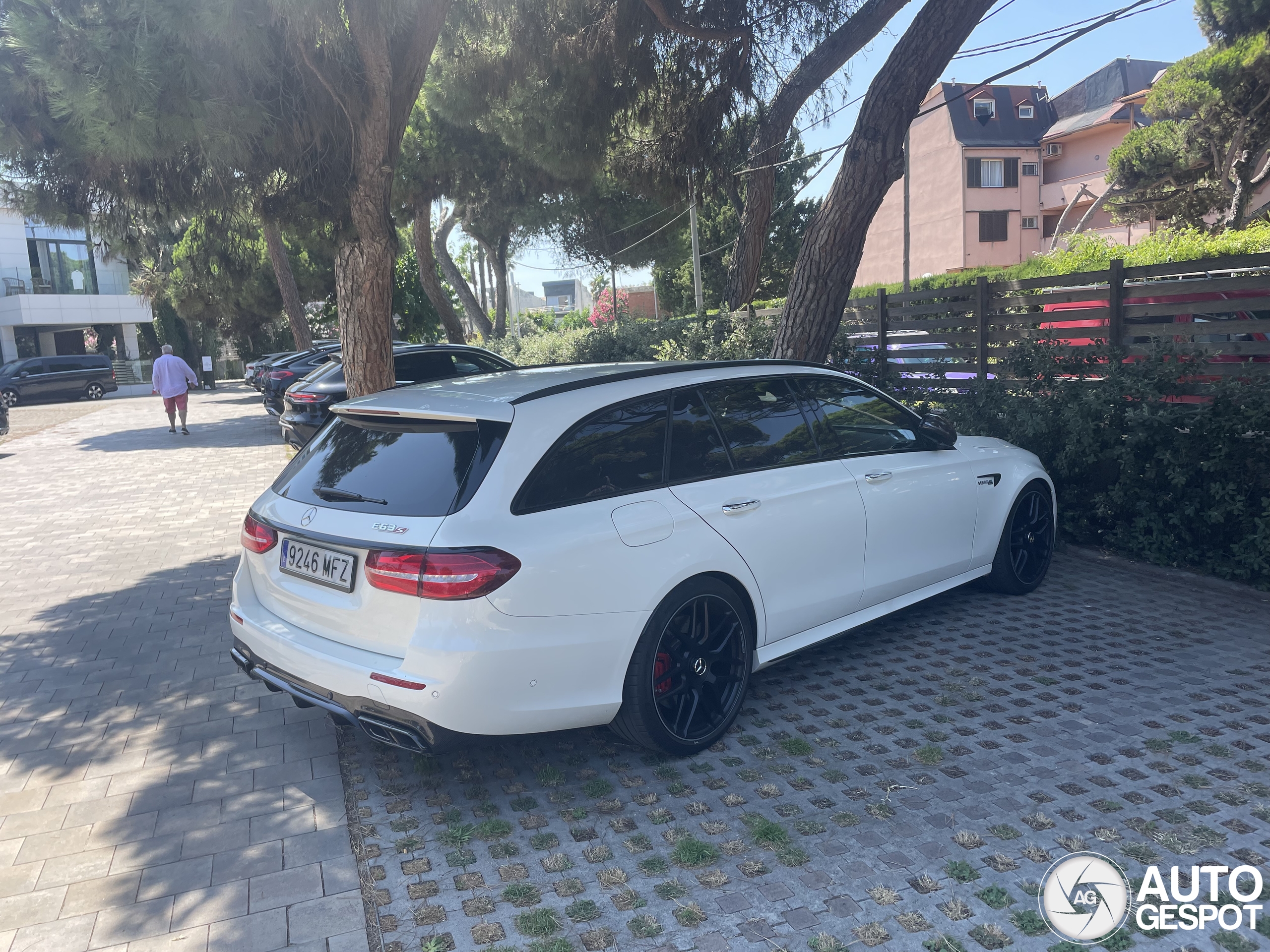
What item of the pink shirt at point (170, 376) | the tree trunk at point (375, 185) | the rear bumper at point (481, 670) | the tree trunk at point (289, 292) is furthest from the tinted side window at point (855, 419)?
the tree trunk at point (289, 292)

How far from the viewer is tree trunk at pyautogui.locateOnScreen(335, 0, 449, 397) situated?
24.2 ft

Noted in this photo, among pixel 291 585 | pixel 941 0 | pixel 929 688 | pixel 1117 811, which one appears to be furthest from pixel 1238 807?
pixel 941 0

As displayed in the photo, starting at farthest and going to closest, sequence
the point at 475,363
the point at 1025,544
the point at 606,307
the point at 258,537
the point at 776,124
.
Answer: the point at 606,307, the point at 475,363, the point at 776,124, the point at 1025,544, the point at 258,537

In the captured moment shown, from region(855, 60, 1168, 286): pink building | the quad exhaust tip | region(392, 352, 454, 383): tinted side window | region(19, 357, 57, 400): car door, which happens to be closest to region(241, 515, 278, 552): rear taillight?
the quad exhaust tip

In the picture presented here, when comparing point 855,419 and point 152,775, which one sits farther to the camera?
point 855,419

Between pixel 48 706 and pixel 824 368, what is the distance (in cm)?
450

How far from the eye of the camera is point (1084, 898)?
288 cm

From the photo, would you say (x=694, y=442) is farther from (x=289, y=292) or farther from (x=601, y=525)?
(x=289, y=292)

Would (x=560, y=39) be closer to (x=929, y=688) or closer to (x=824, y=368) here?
(x=824, y=368)

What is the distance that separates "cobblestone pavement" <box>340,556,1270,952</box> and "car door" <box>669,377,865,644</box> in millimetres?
543

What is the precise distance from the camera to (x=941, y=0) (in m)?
7.57

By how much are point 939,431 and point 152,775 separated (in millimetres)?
4342

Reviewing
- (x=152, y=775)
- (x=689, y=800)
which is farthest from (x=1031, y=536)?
(x=152, y=775)

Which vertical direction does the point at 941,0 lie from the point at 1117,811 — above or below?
above
